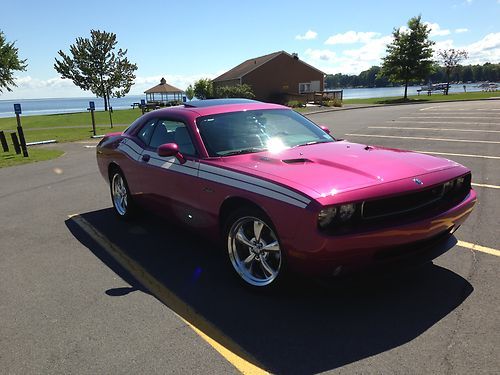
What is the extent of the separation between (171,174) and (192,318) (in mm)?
1712

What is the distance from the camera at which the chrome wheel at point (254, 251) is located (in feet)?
11.3

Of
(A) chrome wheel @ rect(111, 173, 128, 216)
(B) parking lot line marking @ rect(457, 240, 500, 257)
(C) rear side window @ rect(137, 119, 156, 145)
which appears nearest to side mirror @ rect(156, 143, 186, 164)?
(C) rear side window @ rect(137, 119, 156, 145)

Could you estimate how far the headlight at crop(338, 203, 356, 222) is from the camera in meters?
2.97

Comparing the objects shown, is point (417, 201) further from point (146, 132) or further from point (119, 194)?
point (119, 194)

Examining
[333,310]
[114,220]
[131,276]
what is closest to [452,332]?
[333,310]

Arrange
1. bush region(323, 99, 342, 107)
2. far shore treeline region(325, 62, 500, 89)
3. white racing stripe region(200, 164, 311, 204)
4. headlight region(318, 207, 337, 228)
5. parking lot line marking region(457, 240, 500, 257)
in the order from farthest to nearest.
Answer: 1. far shore treeline region(325, 62, 500, 89)
2. bush region(323, 99, 342, 107)
3. parking lot line marking region(457, 240, 500, 257)
4. white racing stripe region(200, 164, 311, 204)
5. headlight region(318, 207, 337, 228)

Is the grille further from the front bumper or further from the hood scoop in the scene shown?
the hood scoop

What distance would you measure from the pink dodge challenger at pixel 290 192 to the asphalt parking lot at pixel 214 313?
316 millimetres

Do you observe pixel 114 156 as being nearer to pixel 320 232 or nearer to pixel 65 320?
pixel 65 320

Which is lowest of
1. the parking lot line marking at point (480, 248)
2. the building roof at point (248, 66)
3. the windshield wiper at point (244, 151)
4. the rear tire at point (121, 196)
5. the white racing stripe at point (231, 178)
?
the parking lot line marking at point (480, 248)

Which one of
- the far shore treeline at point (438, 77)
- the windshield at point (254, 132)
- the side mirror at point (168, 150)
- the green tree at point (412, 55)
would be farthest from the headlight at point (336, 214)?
the far shore treeline at point (438, 77)

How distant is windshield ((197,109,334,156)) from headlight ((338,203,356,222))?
4.36 ft

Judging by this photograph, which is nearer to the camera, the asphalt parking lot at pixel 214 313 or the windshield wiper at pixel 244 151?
the asphalt parking lot at pixel 214 313

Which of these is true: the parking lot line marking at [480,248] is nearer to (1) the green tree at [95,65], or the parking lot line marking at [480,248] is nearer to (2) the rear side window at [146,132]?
(2) the rear side window at [146,132]
